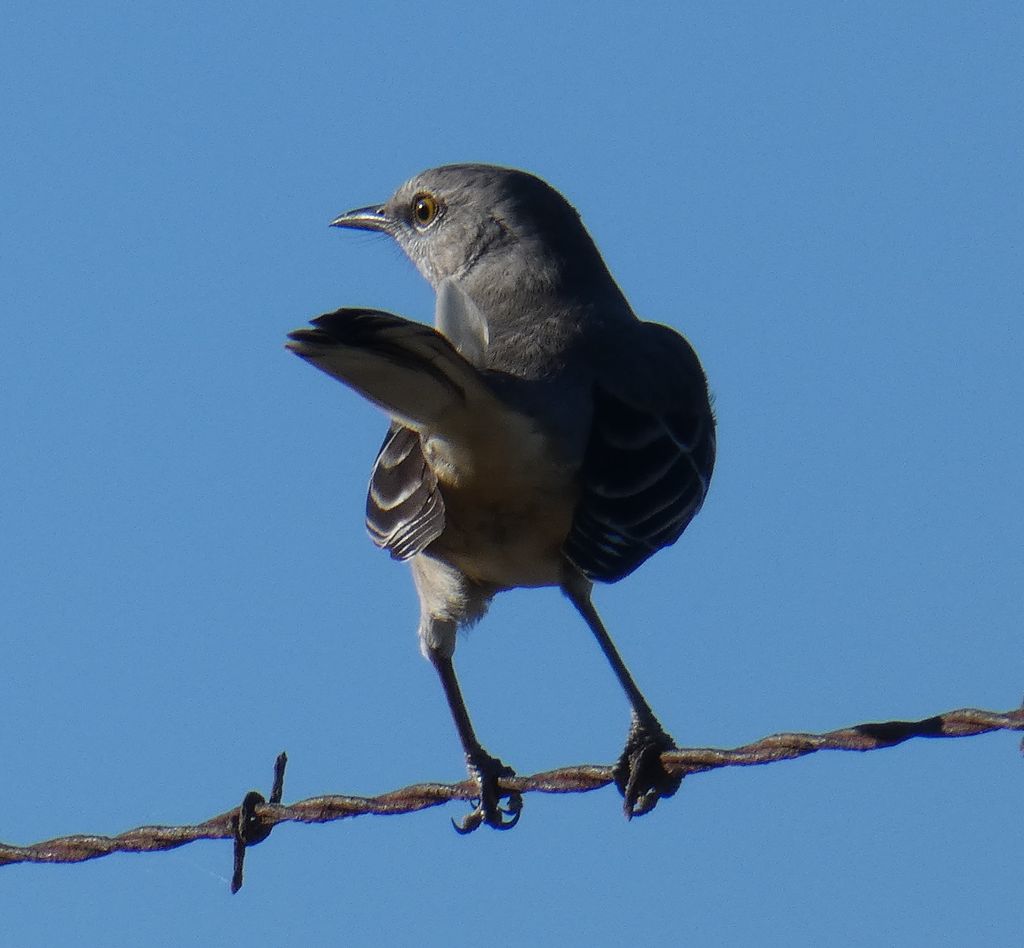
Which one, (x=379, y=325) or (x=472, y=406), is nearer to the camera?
(x=379, y=325)

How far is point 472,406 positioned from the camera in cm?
522

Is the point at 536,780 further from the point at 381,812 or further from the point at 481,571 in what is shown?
the point at 481,571

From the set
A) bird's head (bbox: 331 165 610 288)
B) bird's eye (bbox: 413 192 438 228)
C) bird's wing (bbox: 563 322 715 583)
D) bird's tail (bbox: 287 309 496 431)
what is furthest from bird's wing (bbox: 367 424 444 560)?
bird's eye (bbox: 413 192 438 228)

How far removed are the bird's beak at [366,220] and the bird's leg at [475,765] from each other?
2.56 metres

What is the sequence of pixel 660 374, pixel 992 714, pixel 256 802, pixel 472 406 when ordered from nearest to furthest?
pixel 992 714 < pixel 256 802 < pixel 472 406 < pixel 660 374

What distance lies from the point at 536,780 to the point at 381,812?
1.38ft

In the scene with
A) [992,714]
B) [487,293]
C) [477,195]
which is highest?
[477,195]

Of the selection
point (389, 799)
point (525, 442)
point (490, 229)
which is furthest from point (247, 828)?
point (490, 229)

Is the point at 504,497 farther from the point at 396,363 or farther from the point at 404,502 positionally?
the point at 396,363

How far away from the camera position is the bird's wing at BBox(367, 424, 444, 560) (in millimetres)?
5418

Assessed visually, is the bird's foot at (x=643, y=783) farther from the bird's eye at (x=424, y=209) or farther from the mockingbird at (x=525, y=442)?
the bird's eye at (x=424, y=209)

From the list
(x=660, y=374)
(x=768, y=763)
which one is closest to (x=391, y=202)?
(x=660, y=374)

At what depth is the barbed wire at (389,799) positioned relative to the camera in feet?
12.0

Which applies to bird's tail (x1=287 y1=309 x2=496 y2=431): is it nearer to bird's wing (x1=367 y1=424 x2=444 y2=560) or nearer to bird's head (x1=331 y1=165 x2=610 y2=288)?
bird's wing (x1=367 y1=424 x2=444 y2=560)
